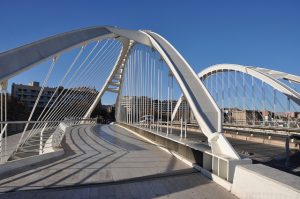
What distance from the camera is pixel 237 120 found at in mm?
39000

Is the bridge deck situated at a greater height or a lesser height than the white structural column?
lesser

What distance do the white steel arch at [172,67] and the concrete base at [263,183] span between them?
808 millimetres

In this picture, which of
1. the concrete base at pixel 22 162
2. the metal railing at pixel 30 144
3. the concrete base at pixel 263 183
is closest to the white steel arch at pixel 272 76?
the metal railing at pixel 30 144

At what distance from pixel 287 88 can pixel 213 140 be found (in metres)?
22.0

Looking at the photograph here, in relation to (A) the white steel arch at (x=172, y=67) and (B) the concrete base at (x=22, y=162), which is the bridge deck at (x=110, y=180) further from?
(A) the white steel arch at (x=172, y=67)

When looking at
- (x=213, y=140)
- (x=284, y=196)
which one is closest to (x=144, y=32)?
(x=213, y=140)

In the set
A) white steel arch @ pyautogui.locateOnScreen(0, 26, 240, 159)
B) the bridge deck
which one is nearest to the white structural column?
white steel arch @ pyautogui.locateOnScreen(0, 26, 240, 159)

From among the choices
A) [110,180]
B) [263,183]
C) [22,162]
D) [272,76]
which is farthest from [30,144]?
[272,76]

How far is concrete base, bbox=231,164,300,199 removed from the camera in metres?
4.09

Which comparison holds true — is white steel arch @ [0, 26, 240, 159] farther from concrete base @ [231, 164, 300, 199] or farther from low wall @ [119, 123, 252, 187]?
concrete base @ [231, 164, 300, 199]

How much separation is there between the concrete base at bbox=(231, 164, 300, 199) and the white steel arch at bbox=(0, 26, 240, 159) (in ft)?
2.65

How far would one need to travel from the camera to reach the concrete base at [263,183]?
4090mm

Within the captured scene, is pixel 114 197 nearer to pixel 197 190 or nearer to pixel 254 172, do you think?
pixel 197 190

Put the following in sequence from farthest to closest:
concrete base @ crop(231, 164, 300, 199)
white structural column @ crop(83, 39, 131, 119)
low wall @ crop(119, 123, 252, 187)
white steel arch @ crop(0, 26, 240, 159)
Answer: white structural column @ crop(83, 39, 131, 119), white steel arch @ crop(0, 26, 240, 159), low wall @ crop(119, 123, 252, 187), concrete base @ crop(231, 164, 300, 199)
